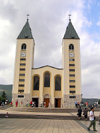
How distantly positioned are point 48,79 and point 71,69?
654 centimetres

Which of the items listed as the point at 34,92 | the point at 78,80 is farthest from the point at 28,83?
the point at 78,80

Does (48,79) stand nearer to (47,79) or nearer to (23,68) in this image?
(47,79)

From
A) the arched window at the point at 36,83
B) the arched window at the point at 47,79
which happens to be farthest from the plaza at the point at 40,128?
the arched window at the point at 47,79

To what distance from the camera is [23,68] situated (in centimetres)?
4000

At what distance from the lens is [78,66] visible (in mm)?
39906

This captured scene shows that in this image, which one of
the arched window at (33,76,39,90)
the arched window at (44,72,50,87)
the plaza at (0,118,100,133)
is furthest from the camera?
the arched window at (44,72,50,87)

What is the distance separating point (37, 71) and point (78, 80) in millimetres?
10804

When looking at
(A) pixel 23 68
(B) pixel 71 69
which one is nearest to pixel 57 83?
(B) pixel 71 69

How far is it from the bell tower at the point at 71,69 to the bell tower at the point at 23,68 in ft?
30.1

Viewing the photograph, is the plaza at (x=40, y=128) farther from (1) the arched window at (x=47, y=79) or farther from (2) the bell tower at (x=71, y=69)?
(1) the arched window at (x=47, y=79)

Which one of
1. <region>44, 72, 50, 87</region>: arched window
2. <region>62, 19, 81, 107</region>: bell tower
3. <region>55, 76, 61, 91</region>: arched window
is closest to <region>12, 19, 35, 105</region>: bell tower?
<region>44, 72, 50, 87</region>: arched window

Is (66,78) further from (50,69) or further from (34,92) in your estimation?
(34,92)

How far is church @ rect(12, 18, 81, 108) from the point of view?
38188 millimetres

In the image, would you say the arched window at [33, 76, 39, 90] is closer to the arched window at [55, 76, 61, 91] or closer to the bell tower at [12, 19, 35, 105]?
the bell tower at [12, 19, 35, 105]
